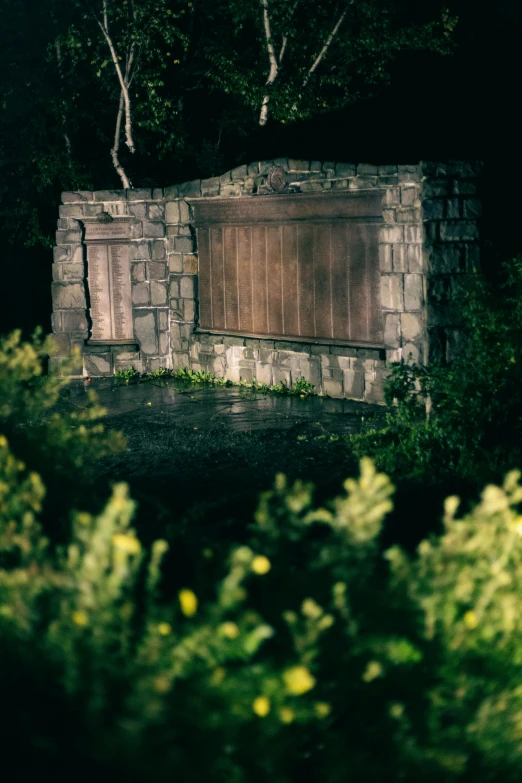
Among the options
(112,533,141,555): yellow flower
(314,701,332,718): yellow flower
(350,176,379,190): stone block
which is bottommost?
(314,701,332,718): yellow flower

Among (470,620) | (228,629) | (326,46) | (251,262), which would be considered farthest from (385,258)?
(326,46)

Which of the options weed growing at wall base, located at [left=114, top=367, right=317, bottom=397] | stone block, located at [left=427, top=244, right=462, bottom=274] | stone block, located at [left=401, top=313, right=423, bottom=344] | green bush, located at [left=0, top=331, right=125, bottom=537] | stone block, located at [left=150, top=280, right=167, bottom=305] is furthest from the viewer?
stone block, located at [left=150, top=280, right=167, bottom=305]

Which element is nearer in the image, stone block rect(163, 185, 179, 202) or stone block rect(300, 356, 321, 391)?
stone block rect(300, 356, 321, 391)

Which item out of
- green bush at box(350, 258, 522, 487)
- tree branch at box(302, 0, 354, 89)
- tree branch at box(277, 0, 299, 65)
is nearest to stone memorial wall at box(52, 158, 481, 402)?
green bush at box(350, 258, 522, 487)

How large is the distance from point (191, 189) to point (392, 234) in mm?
3257

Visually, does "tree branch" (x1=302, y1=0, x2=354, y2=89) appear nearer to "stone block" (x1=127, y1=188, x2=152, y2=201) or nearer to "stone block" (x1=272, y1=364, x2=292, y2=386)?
"stone block" (x1=127, y1=188, x2=152, y2=201)

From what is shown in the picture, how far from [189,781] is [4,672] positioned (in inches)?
28.8

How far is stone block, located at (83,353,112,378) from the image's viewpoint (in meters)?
12.8

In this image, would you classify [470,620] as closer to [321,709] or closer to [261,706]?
[321,709]

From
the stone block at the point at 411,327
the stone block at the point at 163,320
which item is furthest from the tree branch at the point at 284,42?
the stone block at the point at 411,327

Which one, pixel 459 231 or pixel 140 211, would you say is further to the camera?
pixel 140 211

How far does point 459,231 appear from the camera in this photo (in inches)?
357

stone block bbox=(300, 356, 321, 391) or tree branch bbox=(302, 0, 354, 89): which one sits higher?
tree branch bbox=(302, 0, 354, 89)

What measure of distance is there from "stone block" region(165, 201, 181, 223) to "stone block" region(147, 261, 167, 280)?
1.79 ft
